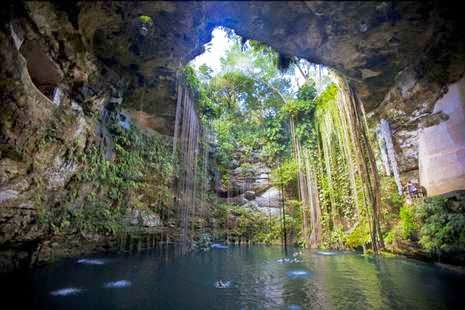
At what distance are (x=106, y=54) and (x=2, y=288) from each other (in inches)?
216

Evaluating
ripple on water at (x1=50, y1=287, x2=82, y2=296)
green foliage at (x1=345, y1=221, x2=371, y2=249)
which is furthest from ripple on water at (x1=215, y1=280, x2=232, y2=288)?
Answer: green foliage at (x1=345, y1=221, x2=371, y2=249)

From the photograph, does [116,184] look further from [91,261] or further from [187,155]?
[187,155]

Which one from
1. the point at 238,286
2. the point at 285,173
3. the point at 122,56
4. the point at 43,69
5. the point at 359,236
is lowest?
the point at 238,286

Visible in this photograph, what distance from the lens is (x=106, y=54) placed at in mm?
6258

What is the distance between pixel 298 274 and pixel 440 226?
3.76 meters

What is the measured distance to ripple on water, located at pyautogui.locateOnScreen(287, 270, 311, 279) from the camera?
6.22m

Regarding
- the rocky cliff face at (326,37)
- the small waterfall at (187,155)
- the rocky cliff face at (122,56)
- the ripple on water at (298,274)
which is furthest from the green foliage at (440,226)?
the small waterfall at (187,155)

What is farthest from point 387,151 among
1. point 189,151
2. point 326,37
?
point 189,151

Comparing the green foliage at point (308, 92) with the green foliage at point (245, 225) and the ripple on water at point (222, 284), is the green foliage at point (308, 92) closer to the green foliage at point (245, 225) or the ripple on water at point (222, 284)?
the green foliage at point (245, 225)

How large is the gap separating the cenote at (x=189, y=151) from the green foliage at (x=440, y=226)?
4cm

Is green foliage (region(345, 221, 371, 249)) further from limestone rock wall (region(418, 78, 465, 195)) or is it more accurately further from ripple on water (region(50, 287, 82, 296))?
ripple on water (region(50, 287, 82, 296))

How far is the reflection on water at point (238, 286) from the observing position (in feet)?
13.5

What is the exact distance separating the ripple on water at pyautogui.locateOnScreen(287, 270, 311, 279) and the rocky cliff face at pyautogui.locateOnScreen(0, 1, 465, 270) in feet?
18.6

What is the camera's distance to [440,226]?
6070mm
